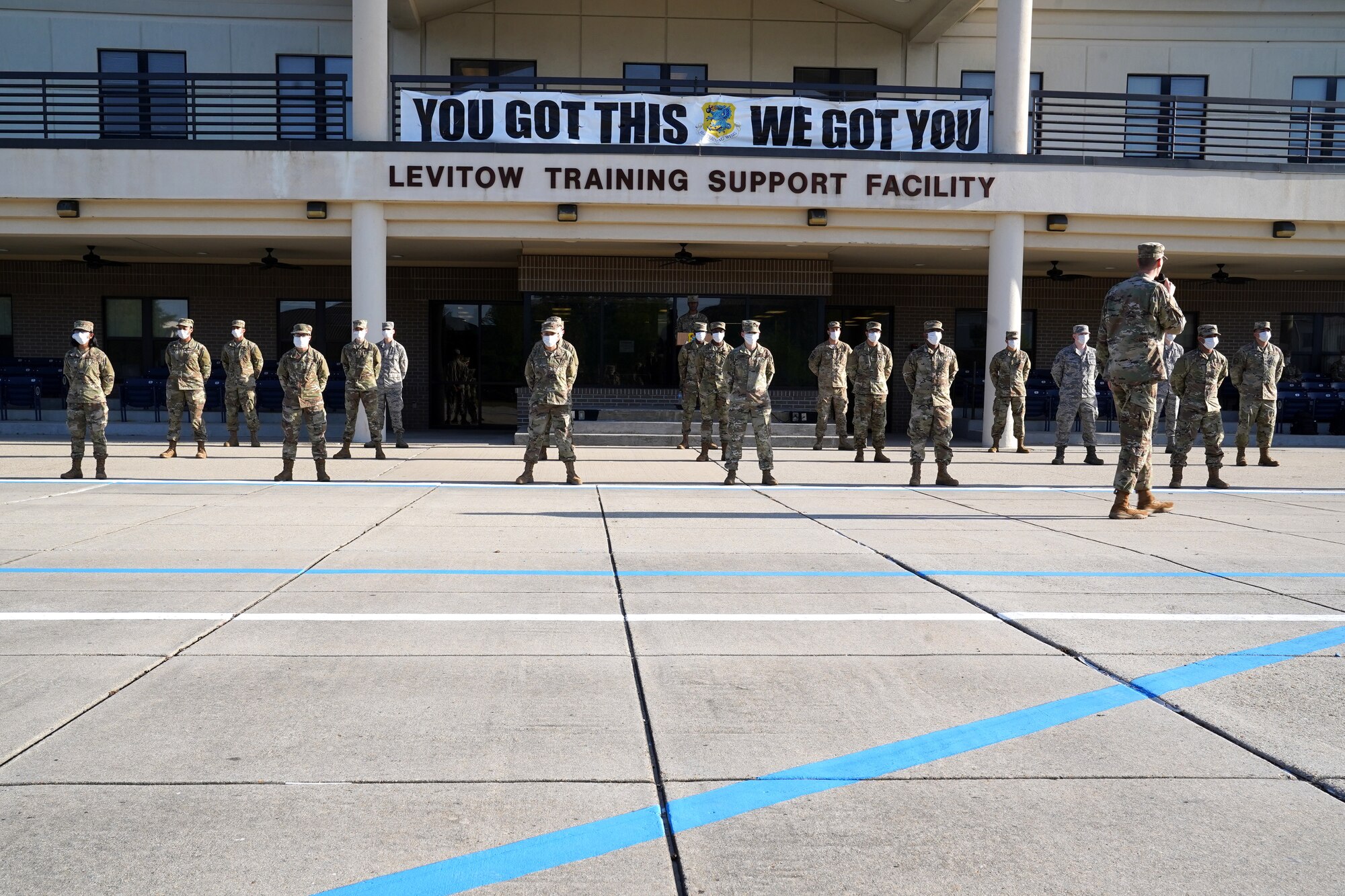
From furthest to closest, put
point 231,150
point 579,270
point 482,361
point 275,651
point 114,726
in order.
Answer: point 482,361 → point 579,270 → point 231,150 → point 275,651 → point 114,726

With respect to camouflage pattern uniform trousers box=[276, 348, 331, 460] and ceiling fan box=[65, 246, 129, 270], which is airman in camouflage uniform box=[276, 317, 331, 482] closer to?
camouflage pattern uniform trousers box=[276, 348, 331, 460]

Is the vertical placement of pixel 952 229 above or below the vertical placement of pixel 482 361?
above

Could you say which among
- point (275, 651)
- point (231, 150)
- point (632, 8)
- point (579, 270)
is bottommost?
point (275, 651)

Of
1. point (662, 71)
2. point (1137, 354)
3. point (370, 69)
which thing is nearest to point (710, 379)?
point (370, 69)

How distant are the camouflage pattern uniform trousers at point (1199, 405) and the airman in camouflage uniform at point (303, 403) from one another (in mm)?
10303

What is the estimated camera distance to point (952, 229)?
63.6 feet

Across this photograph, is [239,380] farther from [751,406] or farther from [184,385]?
[751,406]

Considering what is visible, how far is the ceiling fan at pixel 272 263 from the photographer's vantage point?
21.8m

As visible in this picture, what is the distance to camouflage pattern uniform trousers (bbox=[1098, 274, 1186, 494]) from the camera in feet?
→ 32.4

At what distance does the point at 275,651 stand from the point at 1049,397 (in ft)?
65.7

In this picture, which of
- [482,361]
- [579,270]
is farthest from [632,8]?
[482,361]

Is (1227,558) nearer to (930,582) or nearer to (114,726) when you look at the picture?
(930,582)

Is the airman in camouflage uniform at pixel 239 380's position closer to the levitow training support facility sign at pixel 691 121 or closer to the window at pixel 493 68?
the levitow training support facility sign at pixel 691 121

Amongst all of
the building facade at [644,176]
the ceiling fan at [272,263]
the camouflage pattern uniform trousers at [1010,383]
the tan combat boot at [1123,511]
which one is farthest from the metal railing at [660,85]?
the tan combat boot at [1123,511]
